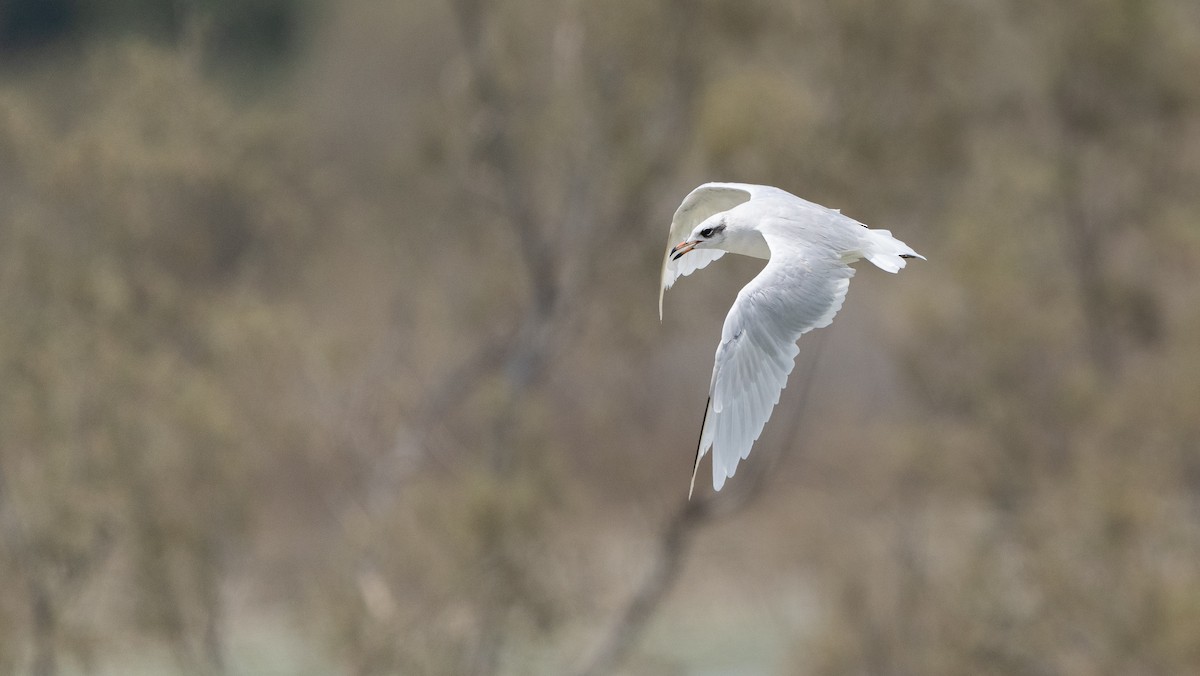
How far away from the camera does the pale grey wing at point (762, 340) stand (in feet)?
16.9

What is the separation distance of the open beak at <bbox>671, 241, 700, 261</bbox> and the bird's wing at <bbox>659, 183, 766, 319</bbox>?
0.08 feet

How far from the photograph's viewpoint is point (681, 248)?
6.25 metres

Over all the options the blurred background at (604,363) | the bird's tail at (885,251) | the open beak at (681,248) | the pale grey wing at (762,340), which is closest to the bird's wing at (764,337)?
the pale grey wing at (762,340)

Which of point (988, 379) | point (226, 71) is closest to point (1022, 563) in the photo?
point (988, 379)

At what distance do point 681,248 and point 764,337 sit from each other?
844 millimetres

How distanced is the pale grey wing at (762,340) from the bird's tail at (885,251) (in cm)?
10

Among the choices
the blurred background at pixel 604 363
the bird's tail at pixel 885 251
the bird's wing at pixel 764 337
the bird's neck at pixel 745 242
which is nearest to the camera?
the bird's wing at pixel 764 337

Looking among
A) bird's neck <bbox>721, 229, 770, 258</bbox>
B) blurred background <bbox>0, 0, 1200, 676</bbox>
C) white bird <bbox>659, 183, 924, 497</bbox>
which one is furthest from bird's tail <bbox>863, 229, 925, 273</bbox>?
A: blurred background <bbox>0, 0, 1200, 676</bbox>

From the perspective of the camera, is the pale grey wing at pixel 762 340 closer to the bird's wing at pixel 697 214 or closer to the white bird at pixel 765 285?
the white bird at pixel 765 285

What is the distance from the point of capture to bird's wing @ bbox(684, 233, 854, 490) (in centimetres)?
515

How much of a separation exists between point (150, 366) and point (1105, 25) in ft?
33.0

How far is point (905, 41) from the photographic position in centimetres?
1702

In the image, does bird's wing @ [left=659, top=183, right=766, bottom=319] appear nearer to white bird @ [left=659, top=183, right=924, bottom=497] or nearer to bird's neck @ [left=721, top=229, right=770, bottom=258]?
white bird @ [left=659, top=183, right=924, bottom=497]

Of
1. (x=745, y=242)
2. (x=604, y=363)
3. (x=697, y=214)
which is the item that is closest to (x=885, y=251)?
(x=745, y=242)
